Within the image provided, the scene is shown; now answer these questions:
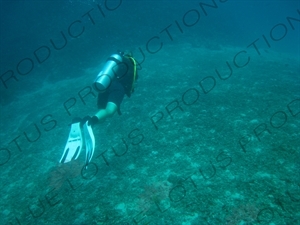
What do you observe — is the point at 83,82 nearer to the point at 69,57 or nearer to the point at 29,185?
the point at 69,57

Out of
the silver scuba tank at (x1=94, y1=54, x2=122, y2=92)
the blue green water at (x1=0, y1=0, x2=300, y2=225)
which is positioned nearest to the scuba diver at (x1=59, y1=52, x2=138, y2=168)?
the silver scuba tank at (x1=94, y1=54, x2=122, y2=92)

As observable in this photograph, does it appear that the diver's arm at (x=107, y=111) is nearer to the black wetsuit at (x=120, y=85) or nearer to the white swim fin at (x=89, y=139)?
the black wetsuit at (x=120, y=85)

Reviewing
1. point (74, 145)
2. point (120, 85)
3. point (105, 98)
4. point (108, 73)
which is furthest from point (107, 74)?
point (74, 145)

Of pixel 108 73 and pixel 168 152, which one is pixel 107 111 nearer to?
pixel 108 73

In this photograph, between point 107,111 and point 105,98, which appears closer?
point 107,111

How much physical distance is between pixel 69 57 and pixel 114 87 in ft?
44.5

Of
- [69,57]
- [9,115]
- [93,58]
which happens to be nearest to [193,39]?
[93,58]

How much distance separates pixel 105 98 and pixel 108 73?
0.62 meters

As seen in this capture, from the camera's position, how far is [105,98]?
493 cm

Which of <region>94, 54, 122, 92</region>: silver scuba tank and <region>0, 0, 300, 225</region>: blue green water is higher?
<region>94, 54, 122, 92</region>: silver scuba tank

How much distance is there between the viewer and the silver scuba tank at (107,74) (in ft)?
15.6

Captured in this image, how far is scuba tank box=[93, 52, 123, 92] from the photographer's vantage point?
187 inches

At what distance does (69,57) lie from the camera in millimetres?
16562

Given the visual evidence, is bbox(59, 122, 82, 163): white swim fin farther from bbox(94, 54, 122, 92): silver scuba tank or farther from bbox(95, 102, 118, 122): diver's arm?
bbox(94, 54, 122, 92): silver scuba tank
